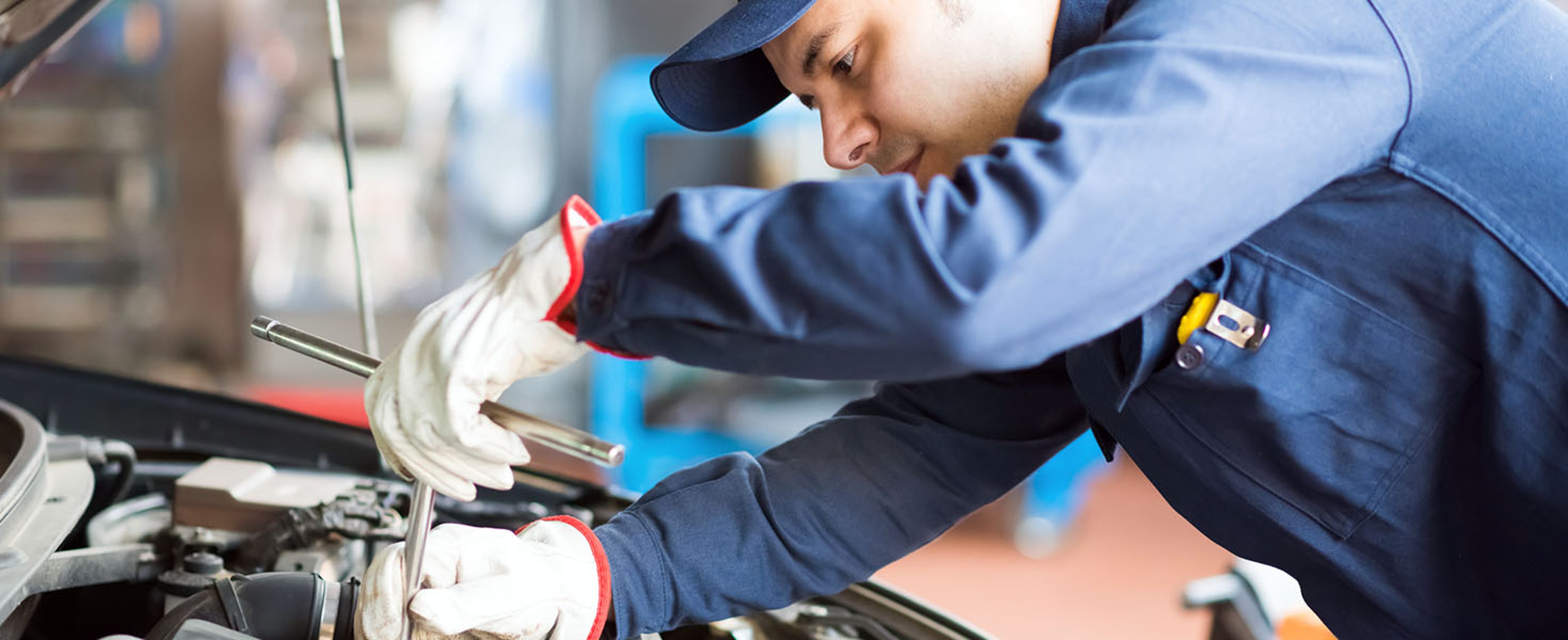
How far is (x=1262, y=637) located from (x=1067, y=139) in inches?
40.7

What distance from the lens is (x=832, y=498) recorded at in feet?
3.64

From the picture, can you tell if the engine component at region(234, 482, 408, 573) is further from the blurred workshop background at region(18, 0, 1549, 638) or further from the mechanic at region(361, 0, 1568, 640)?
the blurred workshop background at region(18, 0, 1549, 638)

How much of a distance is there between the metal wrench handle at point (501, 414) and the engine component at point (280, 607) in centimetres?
20

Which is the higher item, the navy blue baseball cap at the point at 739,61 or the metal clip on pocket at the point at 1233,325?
the navy blue baseball cap at the point at 739,61

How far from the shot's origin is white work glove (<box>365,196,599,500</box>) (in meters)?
0.78

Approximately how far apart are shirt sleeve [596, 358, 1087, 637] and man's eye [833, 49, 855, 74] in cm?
33

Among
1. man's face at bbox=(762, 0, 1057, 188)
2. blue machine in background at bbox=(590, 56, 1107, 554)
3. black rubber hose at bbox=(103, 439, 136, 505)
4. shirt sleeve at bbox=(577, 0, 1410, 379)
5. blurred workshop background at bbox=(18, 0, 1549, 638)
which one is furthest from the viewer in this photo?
blurred workshop background at bbox=(18, 0, 1549, 638)

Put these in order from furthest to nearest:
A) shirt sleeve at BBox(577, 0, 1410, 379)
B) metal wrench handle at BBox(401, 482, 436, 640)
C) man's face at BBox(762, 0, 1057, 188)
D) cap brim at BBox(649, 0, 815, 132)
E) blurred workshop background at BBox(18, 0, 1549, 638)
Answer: blurred workshop background at BBox(18, 0, 1549, 638), cap brim at BBox(649, 0, 815, 132), man's face at BBox(762, 0, 1057, 188), metal wrench handle at BBox(401, 482, 436, 640), shirt sleeve at BBox(577, 0, 1410, 379)

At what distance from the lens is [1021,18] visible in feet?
3.22

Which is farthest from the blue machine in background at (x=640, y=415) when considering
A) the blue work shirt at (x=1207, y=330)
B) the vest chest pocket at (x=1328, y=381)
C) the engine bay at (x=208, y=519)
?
the vest chest pocket at (x=1328, y=381)

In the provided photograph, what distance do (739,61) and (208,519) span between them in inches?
25.6

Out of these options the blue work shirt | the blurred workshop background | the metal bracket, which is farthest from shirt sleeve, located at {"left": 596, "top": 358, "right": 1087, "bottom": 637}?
the blurred workshop background

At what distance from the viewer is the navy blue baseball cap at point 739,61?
0.92 meters

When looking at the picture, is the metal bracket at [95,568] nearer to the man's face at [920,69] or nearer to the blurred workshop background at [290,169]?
the man's face at [920,69]
